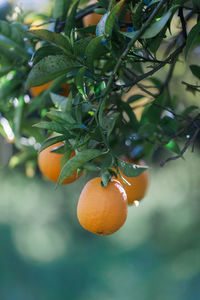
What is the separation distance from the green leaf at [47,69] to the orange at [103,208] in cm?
17

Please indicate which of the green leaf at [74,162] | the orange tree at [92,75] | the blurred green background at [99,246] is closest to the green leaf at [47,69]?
the orange tree at [92,75]

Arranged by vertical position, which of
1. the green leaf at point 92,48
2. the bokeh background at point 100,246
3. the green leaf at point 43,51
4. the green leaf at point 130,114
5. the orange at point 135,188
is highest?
the green leaf at point 92,48

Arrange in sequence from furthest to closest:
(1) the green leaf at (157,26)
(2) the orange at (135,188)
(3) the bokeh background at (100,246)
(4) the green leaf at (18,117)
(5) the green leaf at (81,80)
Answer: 1. (3) the bokeh background at (100,246)
2. (4) the green leaf at (18,117)
3. (2) the orange at (135,188)
4. (5) the green leaf at (81,80)
5. (1) the green leaf at (157,26)

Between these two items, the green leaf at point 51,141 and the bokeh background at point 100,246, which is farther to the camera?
the bokeh background at point 100,246

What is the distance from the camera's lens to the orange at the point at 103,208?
0.54m

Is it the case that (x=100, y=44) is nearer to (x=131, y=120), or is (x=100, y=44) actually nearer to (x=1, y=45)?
(x=131, y=120)

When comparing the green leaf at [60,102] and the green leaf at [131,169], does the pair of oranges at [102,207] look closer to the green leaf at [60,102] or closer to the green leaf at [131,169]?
the green leaf at [131,169]

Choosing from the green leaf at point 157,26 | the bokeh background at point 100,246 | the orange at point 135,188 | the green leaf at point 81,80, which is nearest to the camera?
the green leaf at point 157,26

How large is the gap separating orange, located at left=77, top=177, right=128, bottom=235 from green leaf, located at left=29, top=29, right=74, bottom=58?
199 mm

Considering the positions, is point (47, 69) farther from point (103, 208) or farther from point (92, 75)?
point (103, 208)

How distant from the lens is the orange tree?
1.73ft

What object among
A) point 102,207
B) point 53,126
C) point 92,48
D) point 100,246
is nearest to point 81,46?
point 92,48

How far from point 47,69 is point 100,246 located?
141 inches

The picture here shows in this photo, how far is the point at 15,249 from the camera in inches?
155
